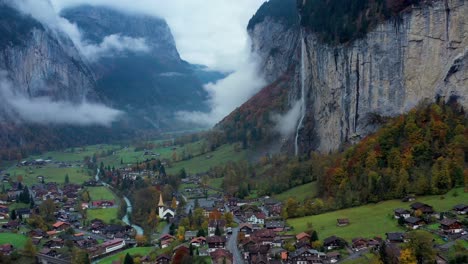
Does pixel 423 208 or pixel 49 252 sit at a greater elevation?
pixel 423 208

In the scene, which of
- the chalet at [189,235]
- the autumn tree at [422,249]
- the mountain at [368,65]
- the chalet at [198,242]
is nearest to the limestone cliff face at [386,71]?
the mountain at [368,65]

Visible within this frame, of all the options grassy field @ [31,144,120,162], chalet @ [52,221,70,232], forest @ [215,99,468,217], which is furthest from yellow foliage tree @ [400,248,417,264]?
grassy field @ [31,144,120,162]

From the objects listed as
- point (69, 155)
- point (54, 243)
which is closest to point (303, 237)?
point (54, 243)

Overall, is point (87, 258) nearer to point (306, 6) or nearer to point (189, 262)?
point (189, 262)

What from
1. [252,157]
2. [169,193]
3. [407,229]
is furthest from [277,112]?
[407,229]

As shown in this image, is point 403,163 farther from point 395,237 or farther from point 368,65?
point 368,65

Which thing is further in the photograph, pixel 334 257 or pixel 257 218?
pixel 257 218
